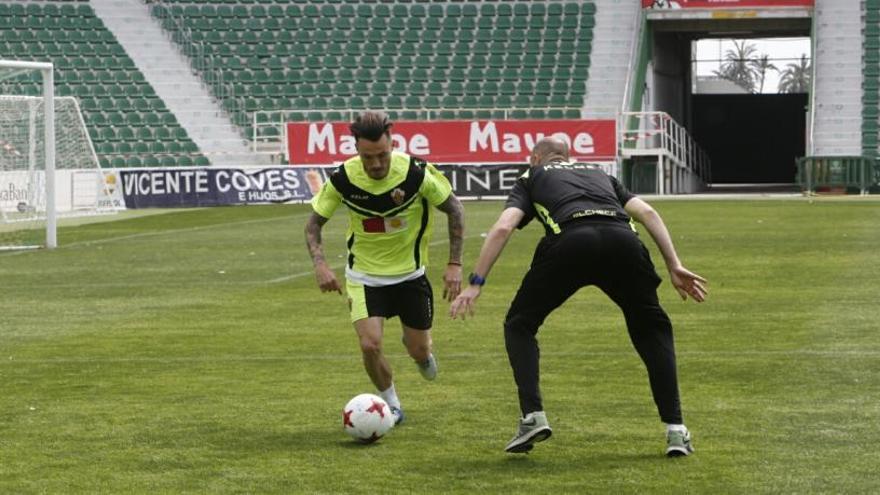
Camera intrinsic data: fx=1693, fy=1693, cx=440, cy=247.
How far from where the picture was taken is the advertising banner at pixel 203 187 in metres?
43.4

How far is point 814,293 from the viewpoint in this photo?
17.2 metres

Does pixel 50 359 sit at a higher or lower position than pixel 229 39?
lower

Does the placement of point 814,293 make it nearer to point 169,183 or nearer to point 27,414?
point 27,414

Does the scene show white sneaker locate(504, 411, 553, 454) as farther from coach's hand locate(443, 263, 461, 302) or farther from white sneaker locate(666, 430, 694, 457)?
coach's hand locate(443, 263, 461, 302)

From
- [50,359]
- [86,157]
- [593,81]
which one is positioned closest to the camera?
[50,359]

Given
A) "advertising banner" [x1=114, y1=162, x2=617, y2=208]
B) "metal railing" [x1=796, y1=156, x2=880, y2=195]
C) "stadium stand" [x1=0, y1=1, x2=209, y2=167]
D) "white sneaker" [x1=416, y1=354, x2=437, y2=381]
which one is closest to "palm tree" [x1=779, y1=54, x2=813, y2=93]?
"metal railing" [x1=796, y1=156, x2=880, y2=195]

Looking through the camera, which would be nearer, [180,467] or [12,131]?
[180,467]

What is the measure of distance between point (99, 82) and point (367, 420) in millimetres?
43276

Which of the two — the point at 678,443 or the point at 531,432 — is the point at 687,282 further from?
the point at 531,432

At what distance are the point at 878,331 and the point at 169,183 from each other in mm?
31779

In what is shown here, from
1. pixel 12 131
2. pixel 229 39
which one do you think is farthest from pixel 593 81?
pixel 12 131

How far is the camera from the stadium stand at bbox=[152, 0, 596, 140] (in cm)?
5062

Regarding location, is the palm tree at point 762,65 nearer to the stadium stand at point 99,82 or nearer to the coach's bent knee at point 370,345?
the stadium stand at point 99,82

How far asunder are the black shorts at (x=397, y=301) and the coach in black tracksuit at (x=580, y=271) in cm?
129
